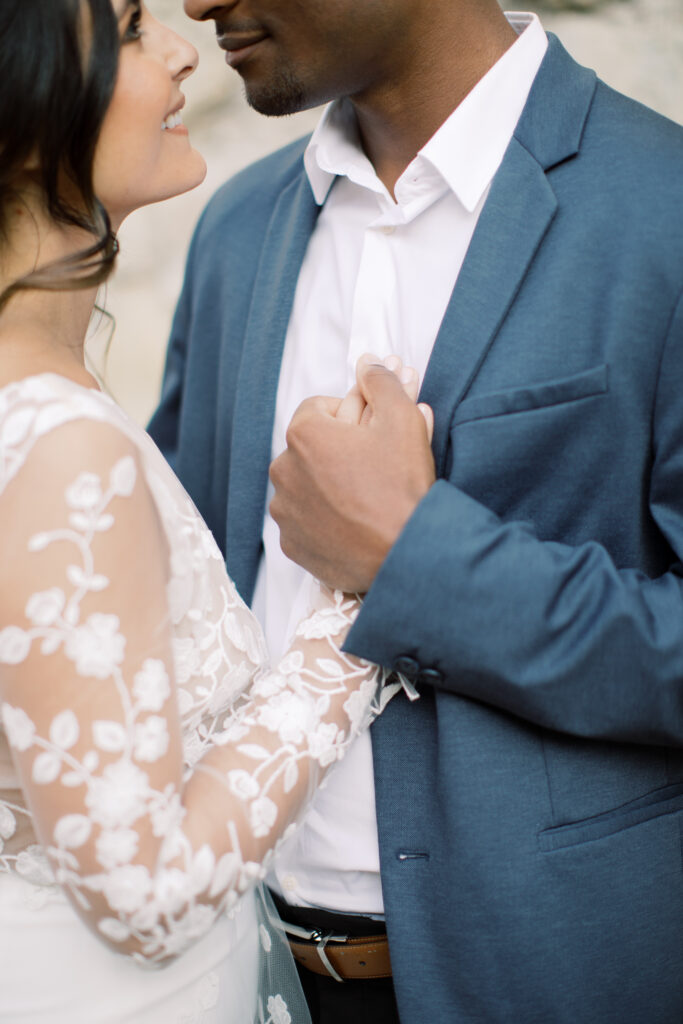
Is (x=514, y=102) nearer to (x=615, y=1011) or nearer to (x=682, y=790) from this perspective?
(x=682, y=790)

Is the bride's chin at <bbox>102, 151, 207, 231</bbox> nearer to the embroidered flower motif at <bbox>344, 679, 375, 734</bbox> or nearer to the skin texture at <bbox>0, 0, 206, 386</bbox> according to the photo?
the skin texture at <bbox>0, 0, 206, 386</bbox>

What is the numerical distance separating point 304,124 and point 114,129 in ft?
7.47

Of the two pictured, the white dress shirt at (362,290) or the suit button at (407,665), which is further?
the white dress shirt at (362,290)

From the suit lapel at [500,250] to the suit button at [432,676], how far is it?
31 cm

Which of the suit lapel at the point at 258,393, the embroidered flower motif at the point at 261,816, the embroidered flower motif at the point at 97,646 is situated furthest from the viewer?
the suit lapel at the point at 258,393

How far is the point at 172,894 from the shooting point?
40.8 inches

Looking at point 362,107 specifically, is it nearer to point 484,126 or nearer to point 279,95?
point 279,95

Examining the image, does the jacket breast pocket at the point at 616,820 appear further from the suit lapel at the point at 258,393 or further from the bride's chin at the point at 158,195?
the bride's chin at the point at 158,195

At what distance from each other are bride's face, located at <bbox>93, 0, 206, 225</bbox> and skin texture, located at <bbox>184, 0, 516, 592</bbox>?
31cm

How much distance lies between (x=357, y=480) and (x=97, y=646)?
0.45 metres

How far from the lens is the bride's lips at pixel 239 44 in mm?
1611

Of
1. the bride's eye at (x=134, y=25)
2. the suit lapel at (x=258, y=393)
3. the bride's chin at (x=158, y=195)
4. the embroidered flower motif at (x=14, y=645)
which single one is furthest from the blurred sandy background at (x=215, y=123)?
the embroidered flower motif at (x=14, y=645)

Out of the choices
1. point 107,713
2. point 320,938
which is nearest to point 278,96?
point 107,713

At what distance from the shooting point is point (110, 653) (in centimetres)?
101
